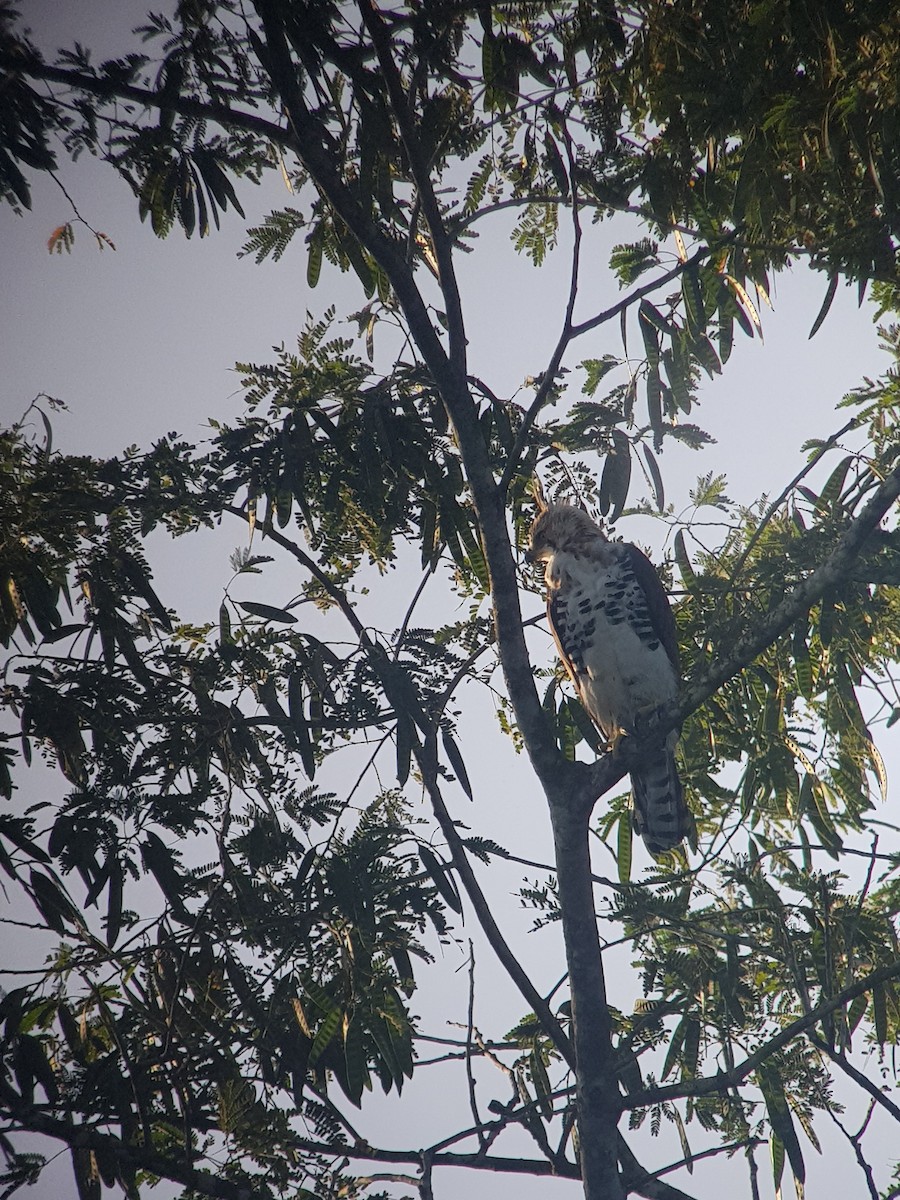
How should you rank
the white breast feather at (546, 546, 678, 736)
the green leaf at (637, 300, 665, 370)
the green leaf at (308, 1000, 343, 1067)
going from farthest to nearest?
the white breast feather at (546, 546, 678, 736), the green leaf at (637, 300, 665, 370), the green leaf at (308, 1000, 343, 1067)

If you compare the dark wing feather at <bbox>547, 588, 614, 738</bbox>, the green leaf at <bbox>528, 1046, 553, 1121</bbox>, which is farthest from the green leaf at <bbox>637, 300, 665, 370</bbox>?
the green leaf at <bbox>528, 1046, 553, 1121</bbox>

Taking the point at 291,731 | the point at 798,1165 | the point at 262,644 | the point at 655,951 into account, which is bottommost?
the point at 798,1165

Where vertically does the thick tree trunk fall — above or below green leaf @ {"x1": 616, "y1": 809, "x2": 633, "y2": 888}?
below

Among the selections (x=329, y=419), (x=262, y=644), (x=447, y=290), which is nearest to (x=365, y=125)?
(x=447, y=290)

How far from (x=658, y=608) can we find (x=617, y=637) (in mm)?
339

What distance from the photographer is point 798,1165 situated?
136 inches

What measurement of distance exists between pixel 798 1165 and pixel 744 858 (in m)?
1.08

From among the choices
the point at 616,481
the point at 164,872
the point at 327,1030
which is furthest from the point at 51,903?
the point at 616,481

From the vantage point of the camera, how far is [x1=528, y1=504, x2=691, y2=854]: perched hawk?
457 centimetres

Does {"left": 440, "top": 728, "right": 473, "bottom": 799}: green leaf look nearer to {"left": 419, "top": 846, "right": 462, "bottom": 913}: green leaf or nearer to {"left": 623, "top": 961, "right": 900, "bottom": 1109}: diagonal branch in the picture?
{"left": 419, "top": 846, "right": 462, "bottom": 913}: green leaf

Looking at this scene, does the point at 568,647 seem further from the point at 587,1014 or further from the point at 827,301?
the point at 827,301

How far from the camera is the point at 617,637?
4.99 meters

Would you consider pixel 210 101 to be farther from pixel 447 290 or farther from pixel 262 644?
pixel 262 644

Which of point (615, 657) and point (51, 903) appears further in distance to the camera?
point (615, 657)
